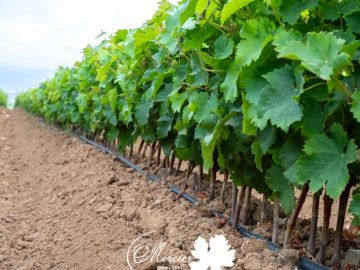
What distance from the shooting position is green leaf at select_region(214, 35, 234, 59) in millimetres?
2736

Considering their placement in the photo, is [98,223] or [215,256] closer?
[215,256]

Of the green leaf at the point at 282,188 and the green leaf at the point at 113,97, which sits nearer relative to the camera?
the green leaf at the point at 282,188

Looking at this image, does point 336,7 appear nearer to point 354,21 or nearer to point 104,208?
point 354,21

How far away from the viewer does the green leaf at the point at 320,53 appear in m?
1.73

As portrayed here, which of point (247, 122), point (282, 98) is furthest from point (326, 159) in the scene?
point (247, 122)

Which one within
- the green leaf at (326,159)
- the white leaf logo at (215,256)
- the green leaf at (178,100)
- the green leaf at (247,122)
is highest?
the green leaf at (178,100)

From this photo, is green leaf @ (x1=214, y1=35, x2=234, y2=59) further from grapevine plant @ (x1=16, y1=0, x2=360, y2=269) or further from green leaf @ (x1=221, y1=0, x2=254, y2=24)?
green leaf @ (x1=221, y1=0, x2=254, y2=24)

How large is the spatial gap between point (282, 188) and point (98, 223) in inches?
78.3

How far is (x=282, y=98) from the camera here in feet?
6.68

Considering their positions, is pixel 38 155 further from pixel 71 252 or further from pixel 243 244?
pixel 243 244

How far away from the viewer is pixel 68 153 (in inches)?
364

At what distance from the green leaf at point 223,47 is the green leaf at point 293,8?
1.82 feet

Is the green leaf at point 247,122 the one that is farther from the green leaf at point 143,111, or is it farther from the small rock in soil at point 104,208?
the green leaf at point 143,111

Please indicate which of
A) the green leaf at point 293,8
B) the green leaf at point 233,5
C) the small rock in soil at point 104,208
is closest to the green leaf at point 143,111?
the small rock in soil at point 104,208
